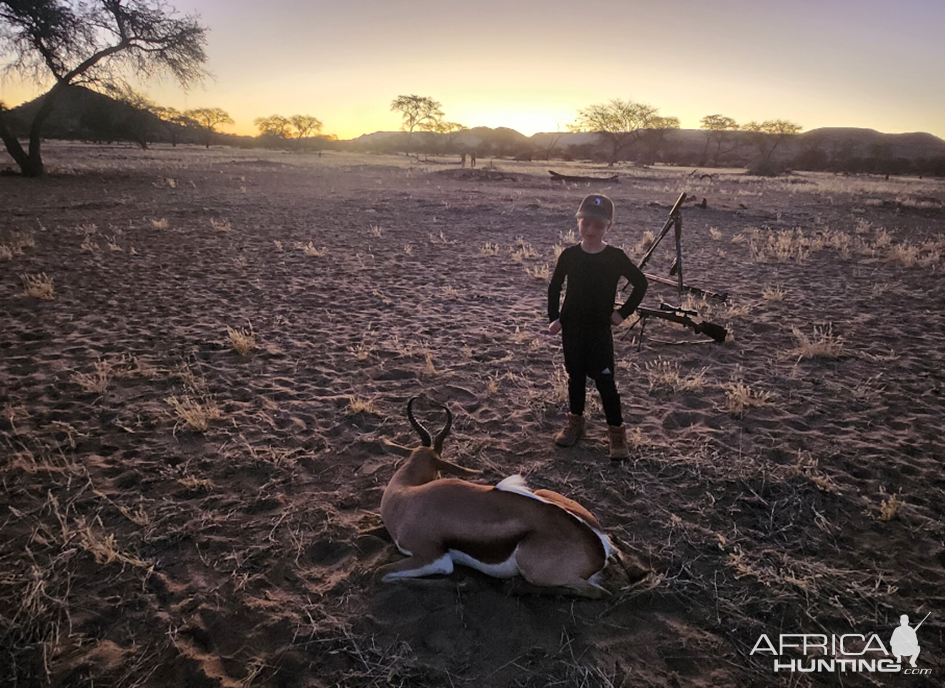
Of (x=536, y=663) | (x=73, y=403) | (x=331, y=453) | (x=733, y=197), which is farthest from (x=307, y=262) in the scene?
(x=733, y=197)

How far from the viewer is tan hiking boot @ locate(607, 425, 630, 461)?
3.79 m

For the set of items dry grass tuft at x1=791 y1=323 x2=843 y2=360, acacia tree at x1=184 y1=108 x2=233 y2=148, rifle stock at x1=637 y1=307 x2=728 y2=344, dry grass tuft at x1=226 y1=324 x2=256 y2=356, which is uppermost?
acacia tree at x1=184 y1=108 x2=233 y2=148

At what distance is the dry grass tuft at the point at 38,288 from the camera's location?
6.97 meters

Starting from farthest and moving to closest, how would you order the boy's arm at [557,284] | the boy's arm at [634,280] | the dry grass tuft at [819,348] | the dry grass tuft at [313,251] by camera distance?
the dry grass tuft at [313,251], the dry grass tuft at [819,348], the boy's arm at [557,284], the boy's arm at [634,280]

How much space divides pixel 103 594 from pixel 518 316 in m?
5.78

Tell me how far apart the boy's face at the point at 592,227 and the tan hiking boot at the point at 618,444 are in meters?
1.55

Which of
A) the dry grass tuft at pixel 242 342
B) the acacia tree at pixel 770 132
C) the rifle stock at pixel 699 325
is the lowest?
the dry grass tuft at pixel 242 342

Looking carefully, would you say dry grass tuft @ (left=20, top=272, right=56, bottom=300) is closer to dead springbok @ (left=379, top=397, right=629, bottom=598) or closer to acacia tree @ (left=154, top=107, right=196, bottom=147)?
dead springbok @ (left=379, top=397, right=629, bottom=598)

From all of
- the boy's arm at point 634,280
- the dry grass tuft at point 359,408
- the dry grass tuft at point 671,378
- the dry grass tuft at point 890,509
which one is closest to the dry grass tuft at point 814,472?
the dry grass tuft at point 890,509

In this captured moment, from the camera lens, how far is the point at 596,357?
3.64 meters

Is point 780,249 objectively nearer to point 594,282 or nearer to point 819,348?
point 819,348

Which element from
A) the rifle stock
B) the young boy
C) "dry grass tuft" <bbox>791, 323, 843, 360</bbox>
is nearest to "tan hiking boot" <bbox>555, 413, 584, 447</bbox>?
the young boy

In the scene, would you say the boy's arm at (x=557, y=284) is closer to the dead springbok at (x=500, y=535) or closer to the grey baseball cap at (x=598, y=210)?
the grey baseball cap at (x=598, y=210)

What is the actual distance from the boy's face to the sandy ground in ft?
5.94
